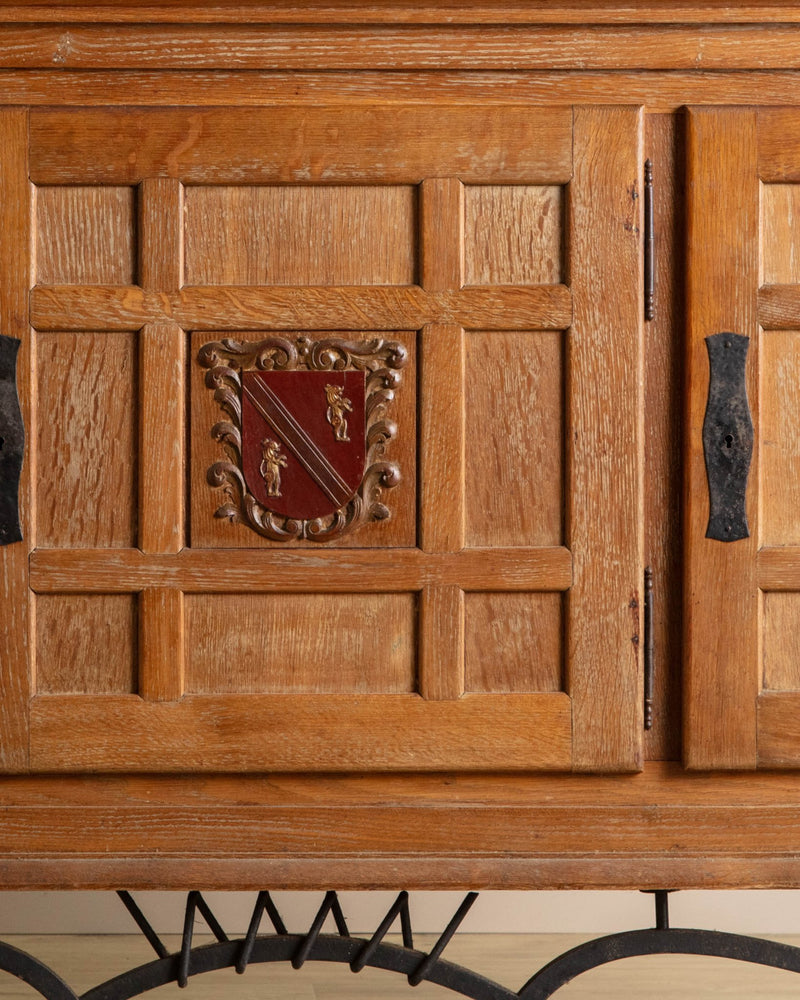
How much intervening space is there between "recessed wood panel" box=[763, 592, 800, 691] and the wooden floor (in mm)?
768

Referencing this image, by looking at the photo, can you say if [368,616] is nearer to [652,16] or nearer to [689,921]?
[652,16]

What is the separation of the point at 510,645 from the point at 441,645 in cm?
8

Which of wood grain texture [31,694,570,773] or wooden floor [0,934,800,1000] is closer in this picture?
wood grain texture [31,694,570,773]

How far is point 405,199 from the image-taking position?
111 centimetres

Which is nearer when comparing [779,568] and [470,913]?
[779,568]

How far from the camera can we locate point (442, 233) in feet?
3.62

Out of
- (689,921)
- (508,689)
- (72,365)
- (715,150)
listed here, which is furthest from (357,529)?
(689,921)

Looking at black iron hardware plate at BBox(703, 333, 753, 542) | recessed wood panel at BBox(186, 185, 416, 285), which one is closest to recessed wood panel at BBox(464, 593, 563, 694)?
black iron hardware plate at BBox(703, 333, 753, 542)

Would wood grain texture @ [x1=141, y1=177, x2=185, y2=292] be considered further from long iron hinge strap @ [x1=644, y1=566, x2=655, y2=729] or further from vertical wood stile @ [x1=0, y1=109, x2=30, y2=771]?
long iron hinge strap @ [x1=644, y1=566, x2=655, y2=729]

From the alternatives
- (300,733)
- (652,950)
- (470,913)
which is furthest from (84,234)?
(470,913)

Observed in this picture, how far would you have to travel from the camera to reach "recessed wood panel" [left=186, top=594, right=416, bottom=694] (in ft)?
3.66

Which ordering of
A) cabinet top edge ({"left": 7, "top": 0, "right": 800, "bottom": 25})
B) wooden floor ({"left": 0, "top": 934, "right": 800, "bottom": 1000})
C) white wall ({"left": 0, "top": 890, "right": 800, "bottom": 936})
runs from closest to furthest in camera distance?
1. cabinet top edge ({"left": 7, "top": 0, "right": 800, "bottom": 25})
2. wooden floor ({"left": 0, "top": 934, "right": 800, "bottom": 1000})
3. white wall ({"left": 0, "top": 890, "right": 800, "bottom": 936})

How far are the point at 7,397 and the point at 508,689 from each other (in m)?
0.68

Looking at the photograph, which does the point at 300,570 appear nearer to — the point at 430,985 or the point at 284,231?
the point at 284,231
